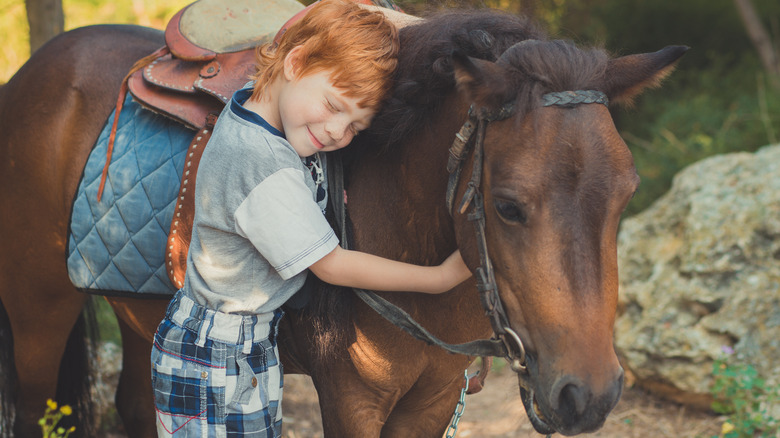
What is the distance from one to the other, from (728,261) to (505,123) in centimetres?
278

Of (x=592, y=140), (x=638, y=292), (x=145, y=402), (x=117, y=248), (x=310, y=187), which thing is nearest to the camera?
(x=592, y=140)

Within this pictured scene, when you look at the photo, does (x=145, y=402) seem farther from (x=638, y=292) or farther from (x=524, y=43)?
(x=638, y=292)

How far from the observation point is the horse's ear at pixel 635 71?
1.52 metres

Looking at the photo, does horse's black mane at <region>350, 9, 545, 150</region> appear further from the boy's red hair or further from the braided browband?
the braided browband

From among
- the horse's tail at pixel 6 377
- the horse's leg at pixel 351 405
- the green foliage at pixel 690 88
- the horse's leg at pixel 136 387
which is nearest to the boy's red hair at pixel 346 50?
the horse's leg at pixel 351 405

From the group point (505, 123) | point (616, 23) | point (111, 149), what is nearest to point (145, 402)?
point (111, 149)

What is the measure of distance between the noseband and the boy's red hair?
0.28 m

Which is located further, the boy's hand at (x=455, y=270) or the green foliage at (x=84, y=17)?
the green foliage at (x=84, y=17)

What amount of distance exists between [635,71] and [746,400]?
7.43 ft

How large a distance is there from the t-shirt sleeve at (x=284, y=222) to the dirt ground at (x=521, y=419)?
2118 millimetres

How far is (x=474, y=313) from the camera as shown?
1.85 meters

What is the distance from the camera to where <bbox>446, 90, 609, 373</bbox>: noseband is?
1400mm

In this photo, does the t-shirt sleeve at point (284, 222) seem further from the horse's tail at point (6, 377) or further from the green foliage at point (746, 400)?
the green foliage at point (746, 400)

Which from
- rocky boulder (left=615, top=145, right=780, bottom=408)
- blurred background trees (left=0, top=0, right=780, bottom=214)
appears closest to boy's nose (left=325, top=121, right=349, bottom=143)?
rocky boulder (left=615, top=145, right=780, bottom=408)
